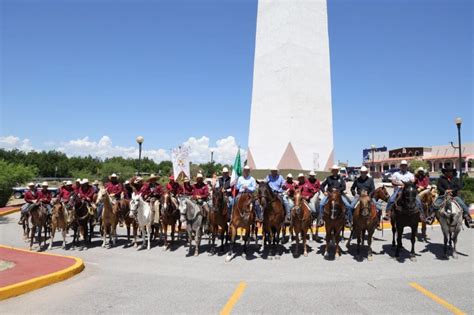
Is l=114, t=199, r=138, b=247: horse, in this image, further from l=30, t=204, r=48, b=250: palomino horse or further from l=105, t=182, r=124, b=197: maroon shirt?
l=30, t=204, r=48, b=250: palomino horse

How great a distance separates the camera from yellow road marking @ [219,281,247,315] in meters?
6.56

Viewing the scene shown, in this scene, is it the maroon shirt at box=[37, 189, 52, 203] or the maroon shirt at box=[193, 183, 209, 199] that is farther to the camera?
the maroon shirt at box=[37, 189, 52, 203]

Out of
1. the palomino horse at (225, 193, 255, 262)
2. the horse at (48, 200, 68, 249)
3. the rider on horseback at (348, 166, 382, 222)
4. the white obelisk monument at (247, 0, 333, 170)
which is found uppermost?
the white obelisk monument at (247, 0, 333, 170)

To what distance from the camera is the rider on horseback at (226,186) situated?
12.6 metres

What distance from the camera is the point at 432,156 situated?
87.2 metres

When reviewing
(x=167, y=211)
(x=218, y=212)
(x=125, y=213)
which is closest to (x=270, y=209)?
(x=218, y=212)

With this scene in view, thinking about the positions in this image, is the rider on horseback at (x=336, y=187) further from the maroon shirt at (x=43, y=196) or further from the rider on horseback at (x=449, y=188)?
the maroon shirt at (x=43, y=196)

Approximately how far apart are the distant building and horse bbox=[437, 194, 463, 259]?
6368 cm

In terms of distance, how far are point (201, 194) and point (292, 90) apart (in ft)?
66.8

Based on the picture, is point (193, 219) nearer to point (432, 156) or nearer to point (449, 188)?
point (449, 188)

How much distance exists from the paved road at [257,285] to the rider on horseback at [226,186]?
202cm

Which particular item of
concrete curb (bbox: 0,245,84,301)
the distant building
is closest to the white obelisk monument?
concrete curb (bbox: 0,245,84,301)

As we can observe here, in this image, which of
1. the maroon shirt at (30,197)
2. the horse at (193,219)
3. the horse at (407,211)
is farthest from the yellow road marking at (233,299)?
the maroon shirt at (30,197)

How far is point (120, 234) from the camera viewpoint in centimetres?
1677
